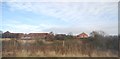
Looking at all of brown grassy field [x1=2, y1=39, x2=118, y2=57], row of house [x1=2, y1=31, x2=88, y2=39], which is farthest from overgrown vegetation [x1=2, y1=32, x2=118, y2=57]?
row of house [x1=2, y1=31, x2=88, y2=39]

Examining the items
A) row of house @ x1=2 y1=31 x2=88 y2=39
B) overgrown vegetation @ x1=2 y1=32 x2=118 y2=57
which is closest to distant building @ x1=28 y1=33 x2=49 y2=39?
row of house @ x1=2 y1=31 x2=88 y2=39

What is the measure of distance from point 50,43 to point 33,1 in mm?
1084

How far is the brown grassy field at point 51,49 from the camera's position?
387 centimetres

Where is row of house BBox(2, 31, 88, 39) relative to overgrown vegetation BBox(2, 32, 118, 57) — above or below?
above

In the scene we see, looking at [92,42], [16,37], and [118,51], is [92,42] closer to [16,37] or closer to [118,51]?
[118,51]

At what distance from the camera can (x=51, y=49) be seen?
4.04 m

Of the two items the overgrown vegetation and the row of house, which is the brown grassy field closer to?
the overgrown vegetation

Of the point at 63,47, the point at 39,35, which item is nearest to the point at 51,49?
the point at 63,47

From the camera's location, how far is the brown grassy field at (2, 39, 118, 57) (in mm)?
3873

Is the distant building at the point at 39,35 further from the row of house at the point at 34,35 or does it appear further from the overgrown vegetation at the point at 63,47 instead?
the overgrown vegetation at the point at 63,47

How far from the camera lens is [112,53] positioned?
3.74 meters

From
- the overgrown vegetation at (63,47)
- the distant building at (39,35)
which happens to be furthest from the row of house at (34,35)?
the overgrown vegetation at (63,47)

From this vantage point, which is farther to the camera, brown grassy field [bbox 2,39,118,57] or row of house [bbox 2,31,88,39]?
brown grassy field [bbox 2,39,118,57]

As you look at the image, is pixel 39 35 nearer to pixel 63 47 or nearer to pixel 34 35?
pixel 34 35
